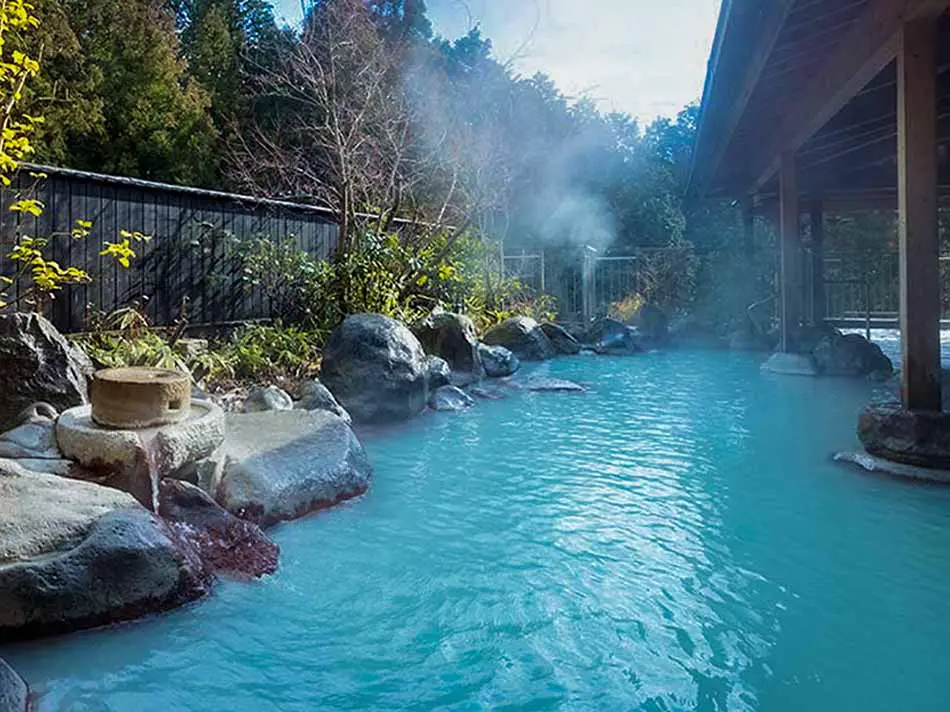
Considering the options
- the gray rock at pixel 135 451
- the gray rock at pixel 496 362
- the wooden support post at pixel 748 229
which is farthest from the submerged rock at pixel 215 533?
the wooden support post at pixel 748 229

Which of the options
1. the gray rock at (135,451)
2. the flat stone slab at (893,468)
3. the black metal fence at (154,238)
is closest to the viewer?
the gray rock at (135,451)

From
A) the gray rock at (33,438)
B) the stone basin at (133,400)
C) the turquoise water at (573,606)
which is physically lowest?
the turquoise water at (573,606)

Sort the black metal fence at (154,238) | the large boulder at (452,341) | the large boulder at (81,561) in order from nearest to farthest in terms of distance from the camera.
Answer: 1. the large boulder at (81,561)
2. the black metal fence at (154,238)
3. the large boulder at (452,341)

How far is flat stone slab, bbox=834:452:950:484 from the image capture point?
377 cm

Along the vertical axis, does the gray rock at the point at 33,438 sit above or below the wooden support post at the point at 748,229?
below

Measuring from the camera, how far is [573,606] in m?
2.55

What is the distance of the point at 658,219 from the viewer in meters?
17.4

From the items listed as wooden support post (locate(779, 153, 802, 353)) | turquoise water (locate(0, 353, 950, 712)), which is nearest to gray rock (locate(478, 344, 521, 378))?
wooden support post (locate(779, 153, 802, 353))

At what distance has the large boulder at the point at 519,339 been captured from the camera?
1026 cm

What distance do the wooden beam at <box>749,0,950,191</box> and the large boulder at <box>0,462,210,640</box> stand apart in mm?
4284

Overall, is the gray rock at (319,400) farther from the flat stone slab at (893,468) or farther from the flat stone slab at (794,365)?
the flat stone slab at (794,365)

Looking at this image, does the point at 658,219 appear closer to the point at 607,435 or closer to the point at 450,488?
the point at 607,435

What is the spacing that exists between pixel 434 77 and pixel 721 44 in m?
9.11

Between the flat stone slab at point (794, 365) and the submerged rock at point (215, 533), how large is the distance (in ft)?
22.7
